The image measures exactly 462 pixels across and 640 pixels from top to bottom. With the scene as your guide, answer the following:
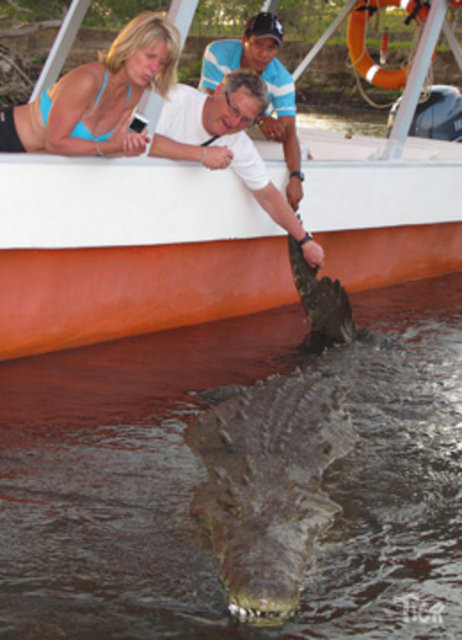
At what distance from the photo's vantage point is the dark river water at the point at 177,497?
89.0 inches

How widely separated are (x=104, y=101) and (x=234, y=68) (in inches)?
64.7

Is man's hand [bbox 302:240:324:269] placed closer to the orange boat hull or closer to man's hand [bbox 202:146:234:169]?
the orange boat hull

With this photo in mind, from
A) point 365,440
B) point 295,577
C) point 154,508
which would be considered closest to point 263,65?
point 365,440

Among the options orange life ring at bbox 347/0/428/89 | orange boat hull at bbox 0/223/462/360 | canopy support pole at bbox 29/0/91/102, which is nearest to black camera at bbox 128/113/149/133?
orange boat hull at bbox 0/223/462/360

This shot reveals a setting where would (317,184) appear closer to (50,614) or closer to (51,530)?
(51,530)

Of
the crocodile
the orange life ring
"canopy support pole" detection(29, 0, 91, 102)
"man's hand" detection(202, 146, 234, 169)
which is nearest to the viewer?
the crocodile

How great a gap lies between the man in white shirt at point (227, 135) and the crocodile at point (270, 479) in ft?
0.57

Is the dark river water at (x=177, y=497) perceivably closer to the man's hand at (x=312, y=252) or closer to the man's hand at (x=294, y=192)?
the man's hand at (x=312, y=252)

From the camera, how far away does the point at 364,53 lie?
7363 mm

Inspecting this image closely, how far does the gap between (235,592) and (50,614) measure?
0.52 m

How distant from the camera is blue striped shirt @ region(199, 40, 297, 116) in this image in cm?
487

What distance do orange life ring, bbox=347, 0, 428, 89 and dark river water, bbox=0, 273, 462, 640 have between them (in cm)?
301

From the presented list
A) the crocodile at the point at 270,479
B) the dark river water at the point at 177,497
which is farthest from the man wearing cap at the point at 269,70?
the dark river water at the point at 177,497

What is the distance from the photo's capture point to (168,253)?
4.46 metres
